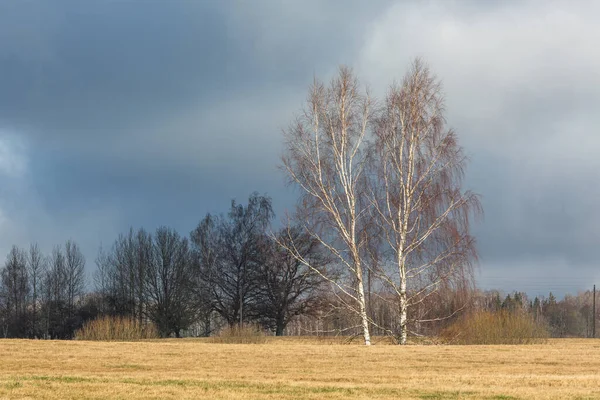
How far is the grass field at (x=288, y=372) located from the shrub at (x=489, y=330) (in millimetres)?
6906

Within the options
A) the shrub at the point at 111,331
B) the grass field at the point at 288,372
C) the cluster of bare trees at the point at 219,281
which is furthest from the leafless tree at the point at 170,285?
the grass field at the point at 288,372

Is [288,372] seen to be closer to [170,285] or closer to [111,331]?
[111,331]

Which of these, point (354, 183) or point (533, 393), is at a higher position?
point (354, 183)

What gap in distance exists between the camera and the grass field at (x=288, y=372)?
17188 mm

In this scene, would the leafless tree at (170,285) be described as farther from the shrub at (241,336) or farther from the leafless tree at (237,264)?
the shrub at (241,336)

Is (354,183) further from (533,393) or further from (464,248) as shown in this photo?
(533,393)

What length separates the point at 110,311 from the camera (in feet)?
275

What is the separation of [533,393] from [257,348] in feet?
49.9

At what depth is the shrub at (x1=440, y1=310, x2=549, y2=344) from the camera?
38844mm

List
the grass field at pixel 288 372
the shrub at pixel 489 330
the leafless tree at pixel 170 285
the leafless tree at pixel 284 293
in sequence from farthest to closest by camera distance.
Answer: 1. the leafless tree at pixel 170 285
2. the leafless tree at pixel 284 293
3. the shrub at pixel 489 330
4. the grass field at pixel 288 372

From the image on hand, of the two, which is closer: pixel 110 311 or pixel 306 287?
pixel 306 287

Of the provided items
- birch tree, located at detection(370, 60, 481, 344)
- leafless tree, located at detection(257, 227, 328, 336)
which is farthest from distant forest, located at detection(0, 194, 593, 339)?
birch tree, located at detection(370, 60, 481, 344)

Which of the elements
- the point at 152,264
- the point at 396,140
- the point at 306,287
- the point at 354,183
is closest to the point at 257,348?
the point at 354,183

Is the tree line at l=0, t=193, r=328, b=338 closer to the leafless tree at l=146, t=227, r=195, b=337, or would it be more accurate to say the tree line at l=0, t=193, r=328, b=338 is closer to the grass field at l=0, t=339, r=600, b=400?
the leafless tree at l=146, t=227, r=195, b=337
